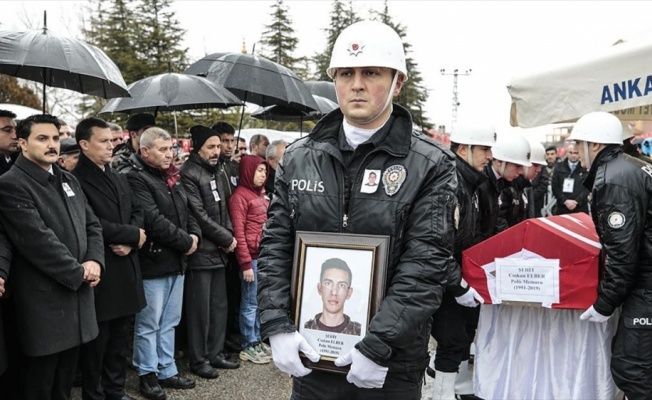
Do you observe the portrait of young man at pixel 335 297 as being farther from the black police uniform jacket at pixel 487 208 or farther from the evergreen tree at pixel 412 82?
the evergreen tree at pixel 412 82

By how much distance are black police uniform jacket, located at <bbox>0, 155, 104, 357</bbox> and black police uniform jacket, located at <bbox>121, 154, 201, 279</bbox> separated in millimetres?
978

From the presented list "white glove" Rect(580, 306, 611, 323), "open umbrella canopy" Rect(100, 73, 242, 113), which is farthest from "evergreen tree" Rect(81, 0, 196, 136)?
"white glove" Rect(580, 306, 611, 323)

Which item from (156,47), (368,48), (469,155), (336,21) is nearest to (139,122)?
(469,155)

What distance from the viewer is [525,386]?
4.30 meters

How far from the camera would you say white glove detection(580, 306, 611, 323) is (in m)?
3.73

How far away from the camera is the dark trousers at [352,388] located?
81.9 inches

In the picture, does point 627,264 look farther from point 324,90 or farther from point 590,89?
point 324,90

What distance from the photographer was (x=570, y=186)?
1029 cm

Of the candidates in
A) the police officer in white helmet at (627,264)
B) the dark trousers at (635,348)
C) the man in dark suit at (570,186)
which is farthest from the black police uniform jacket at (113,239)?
the man in dark suit at (570,186)

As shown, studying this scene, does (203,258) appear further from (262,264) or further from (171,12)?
(171,12)

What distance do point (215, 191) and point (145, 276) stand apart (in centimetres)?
115

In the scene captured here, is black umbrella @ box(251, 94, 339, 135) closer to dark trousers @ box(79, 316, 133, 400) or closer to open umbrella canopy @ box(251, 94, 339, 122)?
open umbrella canopy @ box(251, 94, 339, 122)

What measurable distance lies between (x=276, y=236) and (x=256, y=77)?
4.25 meters

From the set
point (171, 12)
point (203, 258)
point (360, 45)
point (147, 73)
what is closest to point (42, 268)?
point (203, 258)
